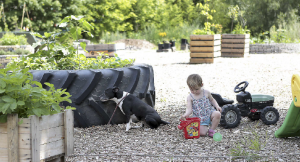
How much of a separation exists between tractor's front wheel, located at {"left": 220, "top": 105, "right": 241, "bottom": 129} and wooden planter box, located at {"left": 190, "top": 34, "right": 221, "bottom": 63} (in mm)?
7849

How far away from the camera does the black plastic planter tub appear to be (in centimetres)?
383

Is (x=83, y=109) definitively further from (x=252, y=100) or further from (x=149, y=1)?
(x=149, y=1)

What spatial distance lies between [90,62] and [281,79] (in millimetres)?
4886

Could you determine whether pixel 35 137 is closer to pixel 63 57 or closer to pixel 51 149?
pixel 51 149

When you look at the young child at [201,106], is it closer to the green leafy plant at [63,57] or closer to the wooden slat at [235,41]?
the green leafy plant at [63,57]

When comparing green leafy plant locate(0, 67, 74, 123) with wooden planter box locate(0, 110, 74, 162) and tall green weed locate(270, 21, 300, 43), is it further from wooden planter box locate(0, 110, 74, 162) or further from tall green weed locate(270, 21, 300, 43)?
tall green weed locate(270, 21, 300, 43)

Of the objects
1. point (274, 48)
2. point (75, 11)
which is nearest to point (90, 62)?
point (274, 48)

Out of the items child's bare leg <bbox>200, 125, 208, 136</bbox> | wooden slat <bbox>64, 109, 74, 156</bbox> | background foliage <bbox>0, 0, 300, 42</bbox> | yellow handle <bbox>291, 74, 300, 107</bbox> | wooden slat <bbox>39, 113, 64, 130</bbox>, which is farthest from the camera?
background foliage <bbox>0, 0, 300, 42</bbox>

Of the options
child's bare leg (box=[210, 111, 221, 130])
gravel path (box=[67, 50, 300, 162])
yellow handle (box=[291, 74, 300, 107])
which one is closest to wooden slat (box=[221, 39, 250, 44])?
gravel path (box=[67, 50, 300, 162])

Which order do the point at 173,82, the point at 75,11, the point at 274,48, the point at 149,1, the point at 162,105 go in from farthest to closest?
the point at 149,1
the point at 75,11
the point at 274,48
the point at 173,82
the point at 162,105

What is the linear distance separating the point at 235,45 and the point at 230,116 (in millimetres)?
10578

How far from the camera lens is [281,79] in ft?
25.1

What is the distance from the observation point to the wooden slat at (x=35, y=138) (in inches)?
89.7

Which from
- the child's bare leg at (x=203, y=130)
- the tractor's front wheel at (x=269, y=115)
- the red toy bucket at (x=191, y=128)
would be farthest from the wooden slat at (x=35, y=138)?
the tractor's front wheel at (x=269, y=115)
